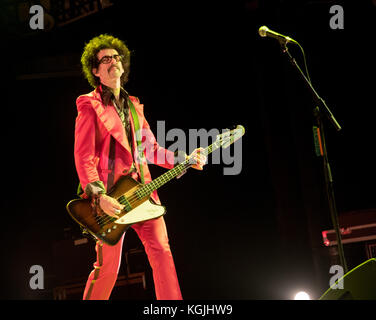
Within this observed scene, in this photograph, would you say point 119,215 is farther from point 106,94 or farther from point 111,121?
point 106,94

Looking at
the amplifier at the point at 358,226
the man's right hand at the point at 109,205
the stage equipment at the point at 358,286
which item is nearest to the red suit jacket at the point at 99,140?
the man's right hand at the point at 109,205

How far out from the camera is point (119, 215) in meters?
2.84

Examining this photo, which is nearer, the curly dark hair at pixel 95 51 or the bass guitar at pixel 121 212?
the bass guitar at pixel 121 212

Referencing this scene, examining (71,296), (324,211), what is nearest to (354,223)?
(324,211)

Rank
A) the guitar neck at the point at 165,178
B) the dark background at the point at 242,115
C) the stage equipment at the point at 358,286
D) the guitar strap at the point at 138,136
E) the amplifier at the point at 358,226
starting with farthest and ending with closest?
1. the dark background at the point at 242,115
2. the amplifier at the point at 358,226
3. the guitar strap at the point at 138,136
4. the guitar neck at the point at 165,178
5. the stage equipment at the point at 358,286

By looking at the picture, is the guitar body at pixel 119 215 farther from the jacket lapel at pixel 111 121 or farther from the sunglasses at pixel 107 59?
the sunglasses at pixel 107 59

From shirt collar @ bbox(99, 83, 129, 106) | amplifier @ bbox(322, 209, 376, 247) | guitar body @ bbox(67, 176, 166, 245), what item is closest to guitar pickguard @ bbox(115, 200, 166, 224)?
guitar body @ bbox(67, 176, 166, 245)

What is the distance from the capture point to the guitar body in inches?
110

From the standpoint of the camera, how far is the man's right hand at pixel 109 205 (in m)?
2.76

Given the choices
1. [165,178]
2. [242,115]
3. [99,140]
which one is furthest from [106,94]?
[242,115]

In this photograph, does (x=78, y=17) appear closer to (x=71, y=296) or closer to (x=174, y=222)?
(x=174, y=222)

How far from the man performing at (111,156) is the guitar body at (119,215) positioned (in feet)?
0.20

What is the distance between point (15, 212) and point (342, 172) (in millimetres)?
3791

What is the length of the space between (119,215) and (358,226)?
2049 mm
